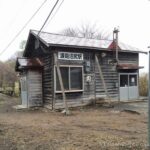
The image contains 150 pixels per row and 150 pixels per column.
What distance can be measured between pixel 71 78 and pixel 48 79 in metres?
1.39

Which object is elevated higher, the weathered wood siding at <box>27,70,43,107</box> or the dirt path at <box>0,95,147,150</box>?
the weathered wood siding at <box>27,70,43,107</box>

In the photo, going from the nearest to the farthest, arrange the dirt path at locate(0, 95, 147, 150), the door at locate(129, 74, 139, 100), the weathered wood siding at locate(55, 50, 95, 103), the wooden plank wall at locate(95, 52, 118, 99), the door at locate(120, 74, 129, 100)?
1. the dirt path at locate(0, 95, 147, 150)
2. the weathered wood siding at locate(55, 50, 95, 103)
3. the wooden plank wall at locate(95, 52, 118, 99)
4. the door at locate(120, 74, 129, 100)
5. the door at locate(129, 74, 139, 100)

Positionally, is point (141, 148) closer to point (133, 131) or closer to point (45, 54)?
point (133, 131)

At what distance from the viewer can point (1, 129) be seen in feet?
30.4

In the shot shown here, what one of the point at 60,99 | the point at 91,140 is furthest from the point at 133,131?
the point at 60,99

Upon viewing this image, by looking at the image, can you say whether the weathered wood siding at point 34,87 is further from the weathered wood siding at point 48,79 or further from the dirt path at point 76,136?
the dirt path at point 76,136

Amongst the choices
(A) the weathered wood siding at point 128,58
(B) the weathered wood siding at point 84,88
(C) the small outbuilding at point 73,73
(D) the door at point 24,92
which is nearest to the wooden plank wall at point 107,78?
(C) the small outbuilding at point 73,73

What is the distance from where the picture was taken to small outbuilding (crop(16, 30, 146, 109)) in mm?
15367

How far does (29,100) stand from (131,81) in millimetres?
7296

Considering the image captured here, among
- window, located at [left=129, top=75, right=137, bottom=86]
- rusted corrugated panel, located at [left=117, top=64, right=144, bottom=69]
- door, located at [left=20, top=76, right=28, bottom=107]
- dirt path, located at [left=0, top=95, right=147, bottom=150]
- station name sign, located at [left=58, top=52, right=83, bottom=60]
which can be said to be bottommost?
dirt path, located at [left=0, top=95, right=147, bottom=150]

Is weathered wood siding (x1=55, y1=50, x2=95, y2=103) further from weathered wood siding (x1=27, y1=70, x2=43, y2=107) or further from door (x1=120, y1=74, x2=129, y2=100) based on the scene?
door (x1=120, y1=74, x2=129, y2=100)

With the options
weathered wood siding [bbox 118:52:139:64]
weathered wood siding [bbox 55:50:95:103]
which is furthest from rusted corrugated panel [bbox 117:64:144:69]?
weathered wood siding [bbox 55:50:95:103]

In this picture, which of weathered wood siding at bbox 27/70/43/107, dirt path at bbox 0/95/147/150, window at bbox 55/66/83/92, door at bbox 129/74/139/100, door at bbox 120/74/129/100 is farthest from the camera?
door at bbox 129/74/139/100

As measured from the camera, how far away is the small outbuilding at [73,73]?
15.4 metres
